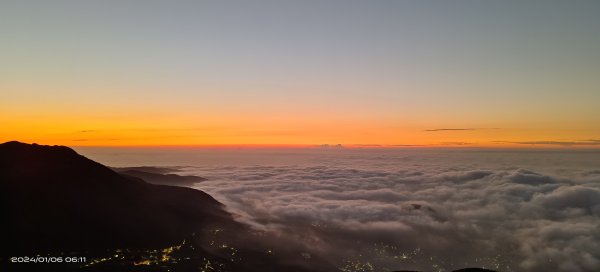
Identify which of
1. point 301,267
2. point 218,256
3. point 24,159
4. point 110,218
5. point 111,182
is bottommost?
point 301,267

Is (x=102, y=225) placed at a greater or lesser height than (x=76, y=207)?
lesser

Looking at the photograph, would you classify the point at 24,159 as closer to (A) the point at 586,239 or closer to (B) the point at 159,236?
(B) the point at 159,236

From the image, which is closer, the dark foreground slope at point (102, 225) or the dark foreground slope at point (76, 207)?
the dark foreground slope at point (102, 225)

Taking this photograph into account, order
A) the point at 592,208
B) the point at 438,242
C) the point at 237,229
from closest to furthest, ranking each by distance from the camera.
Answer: the point at 237,229 → the point at 438,242 → the point at 592,208

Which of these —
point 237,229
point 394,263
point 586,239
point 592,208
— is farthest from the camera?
point 592,208

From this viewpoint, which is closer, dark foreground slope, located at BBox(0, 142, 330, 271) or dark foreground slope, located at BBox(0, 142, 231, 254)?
dark foreground slope, located at BBox(0, 142, 330, 271)

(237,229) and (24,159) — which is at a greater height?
(24,159)

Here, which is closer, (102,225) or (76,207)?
(102,225)

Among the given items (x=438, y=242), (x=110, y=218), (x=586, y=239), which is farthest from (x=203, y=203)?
(x=586, y=239)
